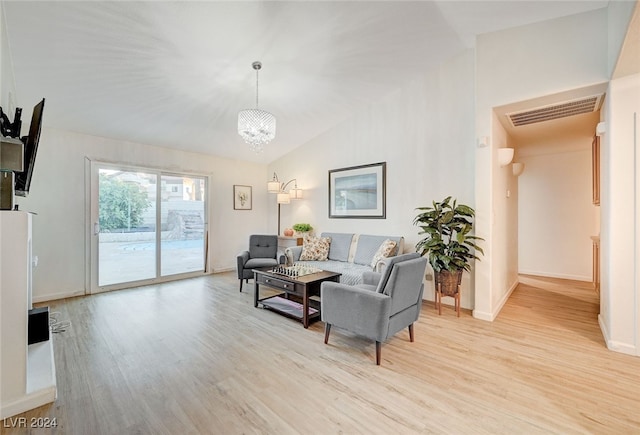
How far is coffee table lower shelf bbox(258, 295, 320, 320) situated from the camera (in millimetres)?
3352

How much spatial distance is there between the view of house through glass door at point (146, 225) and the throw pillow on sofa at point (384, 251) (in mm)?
3679

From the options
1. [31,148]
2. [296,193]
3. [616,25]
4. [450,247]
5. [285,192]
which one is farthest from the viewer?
[285,192]

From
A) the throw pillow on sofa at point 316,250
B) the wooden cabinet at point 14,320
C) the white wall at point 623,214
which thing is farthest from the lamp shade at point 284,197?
the white wall at point 623,214

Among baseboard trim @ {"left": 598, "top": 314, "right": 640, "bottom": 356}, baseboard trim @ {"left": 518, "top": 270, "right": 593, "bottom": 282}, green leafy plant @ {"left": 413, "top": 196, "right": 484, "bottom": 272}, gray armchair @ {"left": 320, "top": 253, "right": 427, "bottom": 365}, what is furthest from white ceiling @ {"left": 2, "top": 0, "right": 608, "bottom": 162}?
baseboard trim @ {"left": 518, "top": 270, "right": 593, "bottom": 282}

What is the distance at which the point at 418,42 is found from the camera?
10.8 ft

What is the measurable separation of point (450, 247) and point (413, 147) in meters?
1.68

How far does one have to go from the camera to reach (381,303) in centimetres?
229

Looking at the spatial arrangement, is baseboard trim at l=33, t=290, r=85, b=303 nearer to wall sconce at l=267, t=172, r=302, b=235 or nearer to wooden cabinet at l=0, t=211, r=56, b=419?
wooden cabinet at l=0, t=211, r=56, b=419

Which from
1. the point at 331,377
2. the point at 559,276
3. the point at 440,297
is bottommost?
the point at 331,377

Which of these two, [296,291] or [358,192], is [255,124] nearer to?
[296,291]

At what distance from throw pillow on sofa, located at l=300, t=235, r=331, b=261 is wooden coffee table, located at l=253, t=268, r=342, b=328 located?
3.02ft

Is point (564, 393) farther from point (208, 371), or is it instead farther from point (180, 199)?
point (180, 199)

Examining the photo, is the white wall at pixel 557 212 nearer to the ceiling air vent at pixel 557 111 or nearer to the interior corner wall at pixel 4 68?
the ceiling air vent at pixel 557 111

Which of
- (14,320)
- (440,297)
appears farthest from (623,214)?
(14,320)
